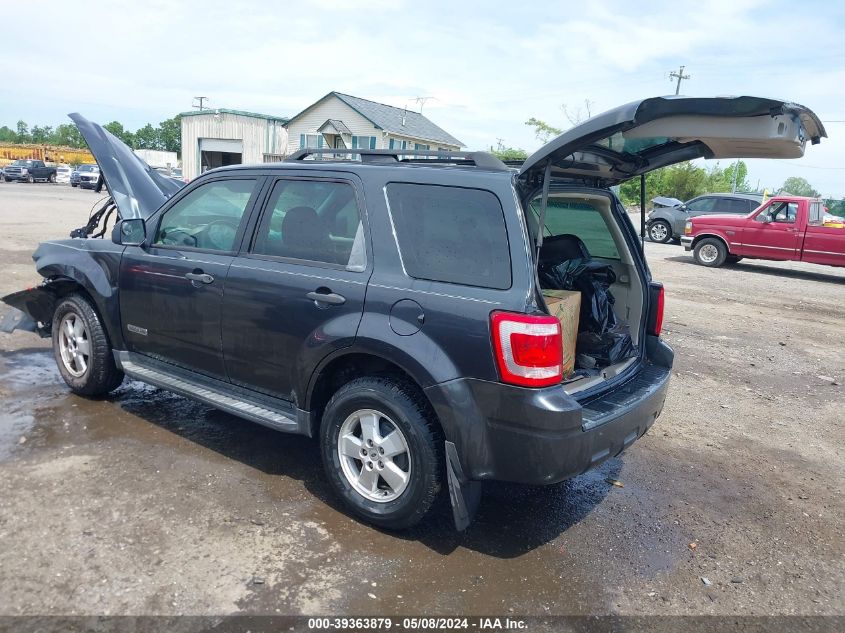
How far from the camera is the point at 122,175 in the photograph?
218 inches

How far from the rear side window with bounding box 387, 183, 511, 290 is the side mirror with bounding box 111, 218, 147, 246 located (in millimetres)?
2084

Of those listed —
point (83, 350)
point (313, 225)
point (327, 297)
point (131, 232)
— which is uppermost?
point (313, 225)

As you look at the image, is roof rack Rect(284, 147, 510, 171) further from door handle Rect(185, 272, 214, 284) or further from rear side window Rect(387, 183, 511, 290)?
door handle Rect(185, 272, 214, 284)

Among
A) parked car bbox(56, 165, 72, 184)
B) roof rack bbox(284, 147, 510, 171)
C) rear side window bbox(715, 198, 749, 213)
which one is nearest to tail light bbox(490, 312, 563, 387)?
roof rack bbox(284, 147, 510, 171)

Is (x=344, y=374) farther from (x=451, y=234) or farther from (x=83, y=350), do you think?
(x=83, y=350)

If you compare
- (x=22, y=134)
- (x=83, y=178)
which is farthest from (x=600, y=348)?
(x=22, y=134)

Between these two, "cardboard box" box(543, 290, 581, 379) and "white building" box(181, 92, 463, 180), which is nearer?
"cardboard box" box(543, 290, 581, 379)

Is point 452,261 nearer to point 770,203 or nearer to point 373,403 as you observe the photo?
point 373,403

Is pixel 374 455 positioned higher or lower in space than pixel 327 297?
lower

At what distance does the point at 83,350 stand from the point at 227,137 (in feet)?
131

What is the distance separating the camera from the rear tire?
54.3 feet

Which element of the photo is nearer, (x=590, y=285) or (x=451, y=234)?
(x=451, y=234)

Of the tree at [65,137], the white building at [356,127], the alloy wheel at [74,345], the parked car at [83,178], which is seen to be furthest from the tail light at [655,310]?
the tree at [65,137]

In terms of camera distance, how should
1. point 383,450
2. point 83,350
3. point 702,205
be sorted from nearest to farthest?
point 383,450 < point 83,350 < point 702,205
